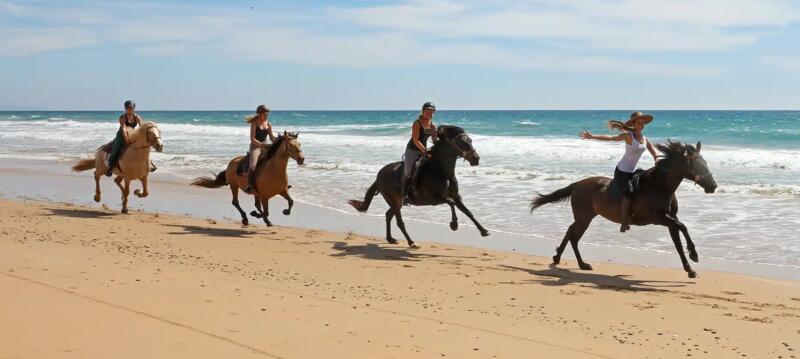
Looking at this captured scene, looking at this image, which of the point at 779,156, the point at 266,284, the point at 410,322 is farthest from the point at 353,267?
the point at 779,156

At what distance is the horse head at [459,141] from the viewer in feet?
35.4

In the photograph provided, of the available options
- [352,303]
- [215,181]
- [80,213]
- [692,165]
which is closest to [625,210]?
[692,165]

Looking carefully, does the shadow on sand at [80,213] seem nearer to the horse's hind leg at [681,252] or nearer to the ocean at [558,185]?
the ocean at [558,185]

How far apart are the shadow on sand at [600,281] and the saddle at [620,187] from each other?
0.87 metres

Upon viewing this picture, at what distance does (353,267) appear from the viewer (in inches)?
386

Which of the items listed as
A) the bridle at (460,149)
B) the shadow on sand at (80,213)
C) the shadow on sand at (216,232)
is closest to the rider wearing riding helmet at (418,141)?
the bridle at (460,149)

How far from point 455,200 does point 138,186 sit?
1079 centimetres

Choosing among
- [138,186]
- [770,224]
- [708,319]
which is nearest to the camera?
[708,319]

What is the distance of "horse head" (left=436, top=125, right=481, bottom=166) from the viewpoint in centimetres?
1080

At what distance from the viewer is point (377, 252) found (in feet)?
36.4

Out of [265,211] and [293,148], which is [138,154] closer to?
[265,211]

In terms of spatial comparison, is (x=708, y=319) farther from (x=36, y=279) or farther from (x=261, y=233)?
(x=261, y=233)

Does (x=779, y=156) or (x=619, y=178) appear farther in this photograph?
(x=779, y=156)

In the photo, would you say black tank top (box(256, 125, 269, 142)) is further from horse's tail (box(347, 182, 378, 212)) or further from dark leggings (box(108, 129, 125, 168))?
dark leggings (box(108, 129, 125, 168))
